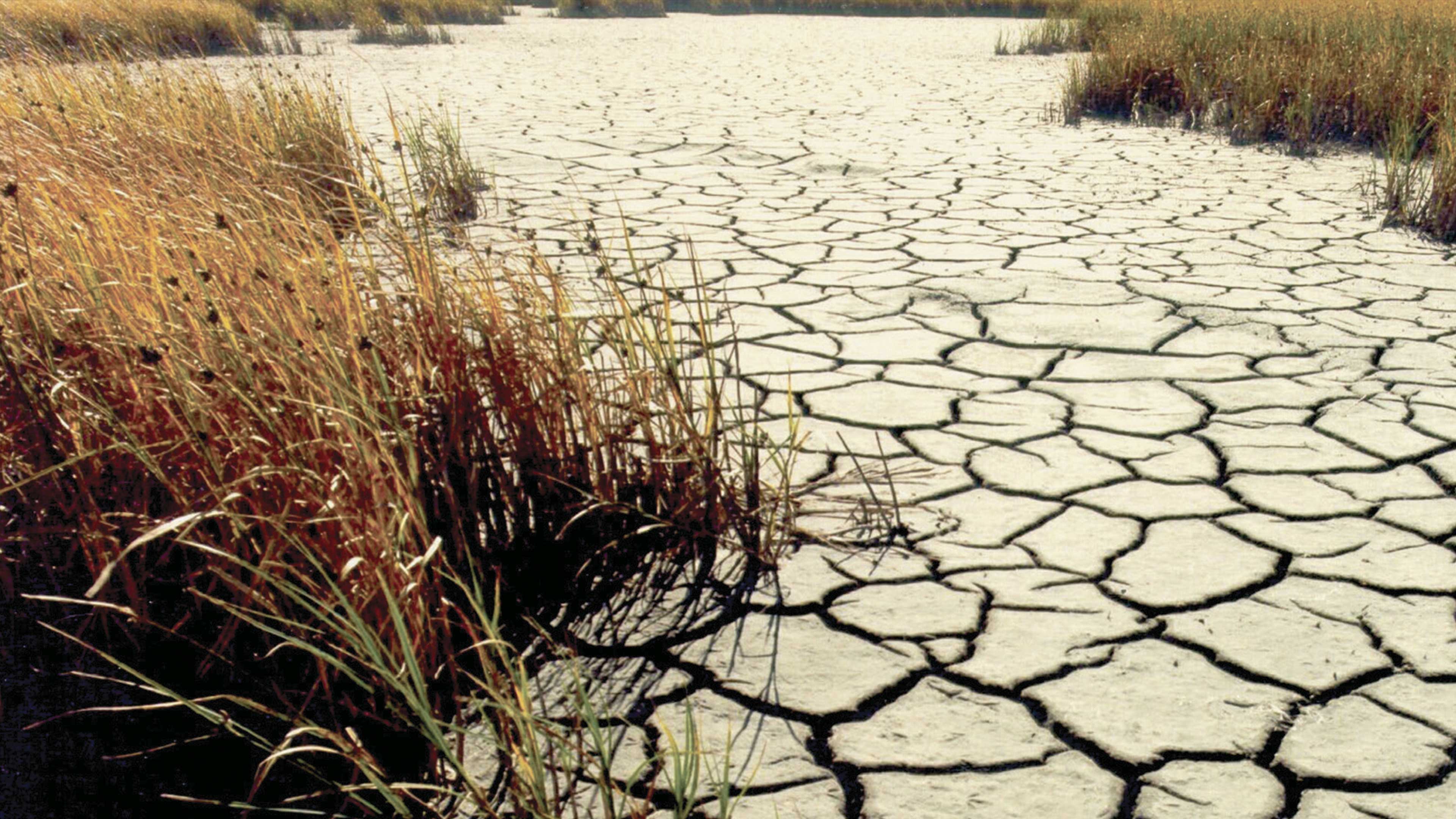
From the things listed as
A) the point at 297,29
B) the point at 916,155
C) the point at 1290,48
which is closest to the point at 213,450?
the point at 916,155

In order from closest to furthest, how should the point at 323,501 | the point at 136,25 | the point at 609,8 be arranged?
the point at 323,501
the point at 136,25
the point at 609,8

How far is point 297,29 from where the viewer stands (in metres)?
17.9

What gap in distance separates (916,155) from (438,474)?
5.34 metres

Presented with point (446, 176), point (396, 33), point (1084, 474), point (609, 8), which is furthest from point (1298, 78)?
point (609, 8)

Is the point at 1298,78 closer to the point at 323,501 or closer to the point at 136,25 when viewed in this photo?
the point at 323,501

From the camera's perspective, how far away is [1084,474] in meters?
2.95

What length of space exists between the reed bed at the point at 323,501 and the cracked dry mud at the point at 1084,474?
0.96ft

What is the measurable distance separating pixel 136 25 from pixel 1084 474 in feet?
42.3

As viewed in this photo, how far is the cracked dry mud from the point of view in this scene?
76.0 inches

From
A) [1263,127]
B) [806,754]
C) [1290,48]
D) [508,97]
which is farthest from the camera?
[508,97]

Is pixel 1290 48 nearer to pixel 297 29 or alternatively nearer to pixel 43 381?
pixel 43 381

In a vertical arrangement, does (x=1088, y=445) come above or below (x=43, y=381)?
below

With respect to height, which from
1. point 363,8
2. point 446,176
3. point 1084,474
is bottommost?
point 1084,474

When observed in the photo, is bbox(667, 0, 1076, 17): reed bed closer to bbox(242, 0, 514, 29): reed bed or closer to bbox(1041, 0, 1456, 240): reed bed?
bbox(242, 0, 514, 29): reed bed
